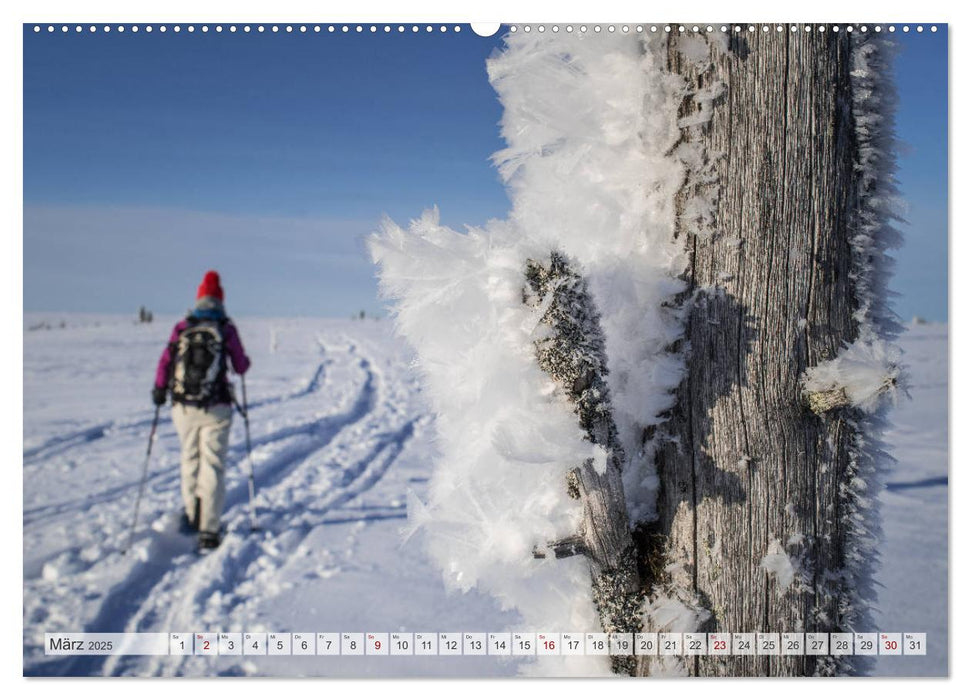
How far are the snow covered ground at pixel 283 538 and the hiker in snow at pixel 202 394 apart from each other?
0.27 meters

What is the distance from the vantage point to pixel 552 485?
3.57ft

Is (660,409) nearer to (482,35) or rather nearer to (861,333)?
(861,333)

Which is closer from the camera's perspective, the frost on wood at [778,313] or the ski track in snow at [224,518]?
the frost on wood at [778,313]

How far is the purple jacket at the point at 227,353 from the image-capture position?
14.9ft

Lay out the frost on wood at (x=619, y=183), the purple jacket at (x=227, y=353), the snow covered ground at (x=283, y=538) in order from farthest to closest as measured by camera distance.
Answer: the purple jacket at (x=227, y=353) < the snow covered ground at (x=283, y=538) < the frost on wood at (x=619, y=183)

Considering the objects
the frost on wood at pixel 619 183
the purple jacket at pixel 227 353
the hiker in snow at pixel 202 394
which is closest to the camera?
the frost on wood at pixel 619 183

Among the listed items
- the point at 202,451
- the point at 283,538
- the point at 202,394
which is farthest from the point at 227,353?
the point at 283,538

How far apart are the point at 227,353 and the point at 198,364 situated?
232 mm

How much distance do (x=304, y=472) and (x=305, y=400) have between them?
9.64 ft

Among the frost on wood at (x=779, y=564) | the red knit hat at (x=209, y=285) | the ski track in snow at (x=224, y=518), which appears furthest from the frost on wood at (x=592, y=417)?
the red knit hat at (x=209, y=285)

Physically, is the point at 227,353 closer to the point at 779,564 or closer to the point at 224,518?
the point at 224,518

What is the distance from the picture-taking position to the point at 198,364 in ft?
14.6

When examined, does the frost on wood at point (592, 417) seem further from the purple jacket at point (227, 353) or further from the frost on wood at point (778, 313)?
the purple jacket at point (227, 353)

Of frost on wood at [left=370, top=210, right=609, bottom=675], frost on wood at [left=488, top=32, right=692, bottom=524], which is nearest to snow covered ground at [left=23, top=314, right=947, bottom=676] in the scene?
frost on wood at [left=370, top=210, right=609, bottom=675]
